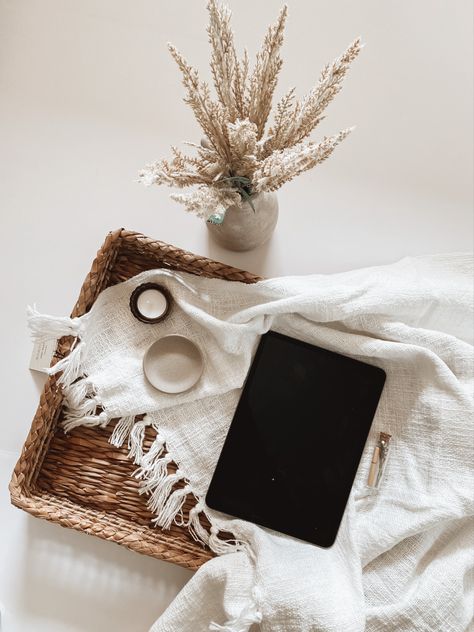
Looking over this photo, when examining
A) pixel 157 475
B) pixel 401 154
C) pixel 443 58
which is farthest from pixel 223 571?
pixel 443 58

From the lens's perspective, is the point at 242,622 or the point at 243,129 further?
the point at 242,622

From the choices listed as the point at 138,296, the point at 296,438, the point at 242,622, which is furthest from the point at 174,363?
the point at 242,622

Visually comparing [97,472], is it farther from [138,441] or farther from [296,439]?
[296,439]

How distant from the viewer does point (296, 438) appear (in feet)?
2.85

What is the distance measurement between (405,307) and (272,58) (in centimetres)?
42

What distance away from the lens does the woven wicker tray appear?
811 millimetres

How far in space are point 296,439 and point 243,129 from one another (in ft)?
1.59

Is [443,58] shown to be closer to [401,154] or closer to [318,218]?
[401,154]

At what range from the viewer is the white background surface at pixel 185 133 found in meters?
0.97

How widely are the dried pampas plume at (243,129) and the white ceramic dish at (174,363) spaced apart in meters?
0.23

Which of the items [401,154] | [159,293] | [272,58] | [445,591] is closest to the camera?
[272,58]

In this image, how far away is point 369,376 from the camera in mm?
882

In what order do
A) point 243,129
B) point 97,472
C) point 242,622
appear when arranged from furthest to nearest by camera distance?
point 97,472 < point 242,622 < point 243,129

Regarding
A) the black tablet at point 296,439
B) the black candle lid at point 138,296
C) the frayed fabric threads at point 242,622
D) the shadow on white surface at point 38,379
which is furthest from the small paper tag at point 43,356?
the frayed fabric threads at point 242,622
